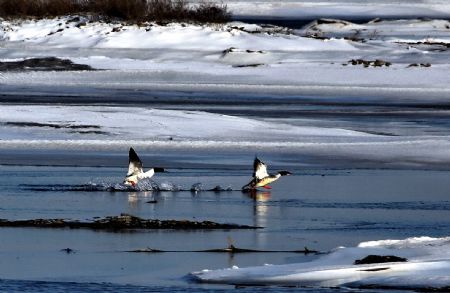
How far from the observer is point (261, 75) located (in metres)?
27.9

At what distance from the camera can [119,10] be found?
3903 centimetres

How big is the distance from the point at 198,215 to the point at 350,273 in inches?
115

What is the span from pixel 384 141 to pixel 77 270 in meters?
8.46

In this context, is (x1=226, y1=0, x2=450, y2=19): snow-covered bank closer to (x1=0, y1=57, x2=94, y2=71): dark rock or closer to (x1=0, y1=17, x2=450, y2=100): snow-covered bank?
(x1=0, y1=17, x2=450, y2=100): snow-covered bank

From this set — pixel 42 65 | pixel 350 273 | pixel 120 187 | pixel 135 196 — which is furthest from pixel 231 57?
pixel 350 273

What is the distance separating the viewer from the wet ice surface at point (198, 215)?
7.96 m

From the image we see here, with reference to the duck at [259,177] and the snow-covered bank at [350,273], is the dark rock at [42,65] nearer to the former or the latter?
the duck at [259,177]

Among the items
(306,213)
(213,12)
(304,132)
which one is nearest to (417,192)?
(306,213)

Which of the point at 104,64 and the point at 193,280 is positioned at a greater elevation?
the point at 104,64

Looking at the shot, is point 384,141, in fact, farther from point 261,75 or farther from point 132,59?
point 132,59

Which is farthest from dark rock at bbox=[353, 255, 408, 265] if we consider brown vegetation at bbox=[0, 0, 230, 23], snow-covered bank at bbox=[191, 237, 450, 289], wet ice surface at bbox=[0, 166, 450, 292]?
brown vegetation at bbox=[0, 0, 230, 23]

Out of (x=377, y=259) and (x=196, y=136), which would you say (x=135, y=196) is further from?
(x=196, y=136)

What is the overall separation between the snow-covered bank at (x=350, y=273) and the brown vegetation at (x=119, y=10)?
30721 mm

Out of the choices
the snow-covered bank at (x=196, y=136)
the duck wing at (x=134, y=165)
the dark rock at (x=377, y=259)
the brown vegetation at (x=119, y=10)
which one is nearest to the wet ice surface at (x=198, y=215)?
the duck wing at (x=134, y=165)
